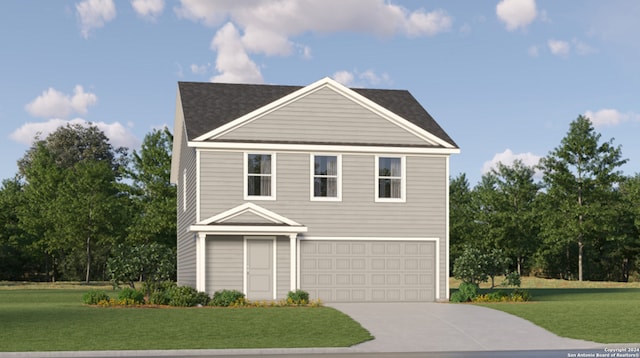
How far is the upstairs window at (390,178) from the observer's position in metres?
33.4

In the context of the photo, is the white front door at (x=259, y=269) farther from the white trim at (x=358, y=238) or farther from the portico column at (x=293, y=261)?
the white trim at (x=358, y=238)

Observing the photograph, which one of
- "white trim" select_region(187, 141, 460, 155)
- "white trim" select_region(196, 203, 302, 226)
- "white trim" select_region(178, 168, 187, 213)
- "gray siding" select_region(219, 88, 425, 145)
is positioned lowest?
"white trim" select_region(196, 203, 302, 226)

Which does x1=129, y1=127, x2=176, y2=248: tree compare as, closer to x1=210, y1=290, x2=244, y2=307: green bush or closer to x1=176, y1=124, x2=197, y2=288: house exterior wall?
x1=176, y1=124, x2=197, y2=288: house exterior wall

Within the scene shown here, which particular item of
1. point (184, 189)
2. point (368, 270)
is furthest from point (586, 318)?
point (184, 189)

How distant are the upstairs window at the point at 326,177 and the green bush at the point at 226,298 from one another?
202 inches

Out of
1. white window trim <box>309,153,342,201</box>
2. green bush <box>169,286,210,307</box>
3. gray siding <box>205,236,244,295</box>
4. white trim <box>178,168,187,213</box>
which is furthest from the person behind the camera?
white trim <box>178,168,187,213</box>

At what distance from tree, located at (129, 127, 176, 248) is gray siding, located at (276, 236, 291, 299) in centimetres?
2636

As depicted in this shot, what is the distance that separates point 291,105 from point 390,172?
15.6 feet

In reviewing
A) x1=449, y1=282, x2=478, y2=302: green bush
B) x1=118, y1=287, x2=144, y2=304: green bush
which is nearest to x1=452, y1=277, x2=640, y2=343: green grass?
x1=449, y1=282, x2=478, y2=302: green bush

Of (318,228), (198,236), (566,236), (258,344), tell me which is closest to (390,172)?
(318,228)

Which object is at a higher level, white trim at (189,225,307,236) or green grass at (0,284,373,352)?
white trim at (189,225,307,236)

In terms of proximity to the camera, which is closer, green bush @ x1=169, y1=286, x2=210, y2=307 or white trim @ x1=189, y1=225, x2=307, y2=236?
green bush @ x1=169, y1=286, x2=210, y2=307

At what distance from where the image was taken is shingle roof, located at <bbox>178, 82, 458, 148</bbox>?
33.5 meters

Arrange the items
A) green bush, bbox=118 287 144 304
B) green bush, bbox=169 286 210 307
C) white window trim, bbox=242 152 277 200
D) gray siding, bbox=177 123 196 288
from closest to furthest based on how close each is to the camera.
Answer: green bush, bbox=118 287 144 304
green bush, bbox=169 286 210 307
white window trim, bbox=242 152 277 200
gray siding, bbox=177 123 196 288
